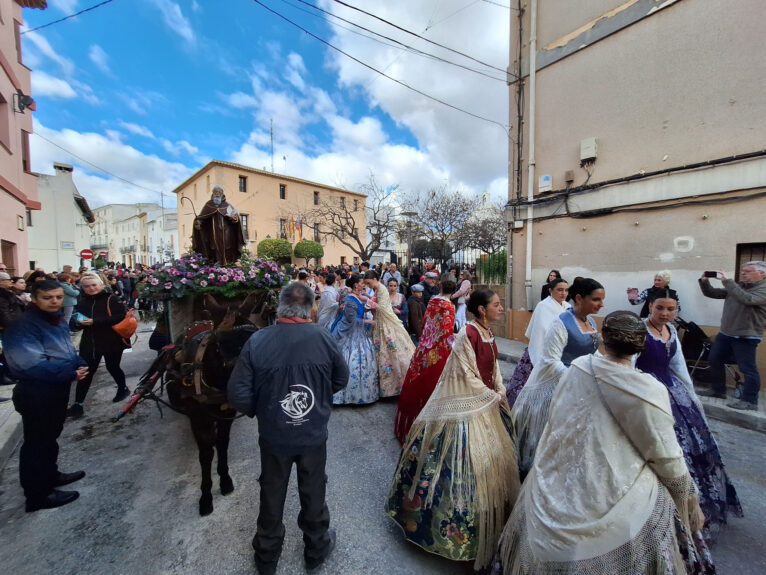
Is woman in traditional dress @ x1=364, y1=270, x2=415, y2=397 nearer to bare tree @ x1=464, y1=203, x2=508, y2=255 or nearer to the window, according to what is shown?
the window

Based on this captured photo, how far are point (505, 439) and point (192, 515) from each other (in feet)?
8.11

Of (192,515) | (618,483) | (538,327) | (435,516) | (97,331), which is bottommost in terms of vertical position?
(192,515)

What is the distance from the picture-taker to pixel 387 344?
17.8ft

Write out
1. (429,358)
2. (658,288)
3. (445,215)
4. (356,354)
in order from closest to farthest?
(429,358) → (356,354) → (658,288) → (445,215)

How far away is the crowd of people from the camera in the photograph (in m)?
1.62

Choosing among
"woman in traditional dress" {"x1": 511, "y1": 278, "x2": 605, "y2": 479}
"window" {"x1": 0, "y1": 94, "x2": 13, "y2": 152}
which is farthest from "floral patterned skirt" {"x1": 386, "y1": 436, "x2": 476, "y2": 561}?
"window" {"x1": 0, "y1": 94, "x2": 13, "y2": 152}

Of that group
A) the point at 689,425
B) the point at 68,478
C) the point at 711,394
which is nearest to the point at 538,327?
the point at 689,425

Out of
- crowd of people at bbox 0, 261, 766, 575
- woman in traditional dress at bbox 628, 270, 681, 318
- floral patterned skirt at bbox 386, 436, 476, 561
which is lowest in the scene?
floral patterned skirt at bbox 386, 436, 476, 561

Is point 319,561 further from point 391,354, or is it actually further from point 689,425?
point 391,354

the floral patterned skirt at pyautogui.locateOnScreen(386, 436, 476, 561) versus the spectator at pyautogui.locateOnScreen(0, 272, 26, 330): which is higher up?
the spectator at pyautogui.locateOnScreen(0, 272, 26, 330)

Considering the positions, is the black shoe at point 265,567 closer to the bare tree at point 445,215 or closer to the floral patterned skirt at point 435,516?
the floral patterned skirt at point 435,516

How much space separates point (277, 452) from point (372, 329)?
3.46 metres

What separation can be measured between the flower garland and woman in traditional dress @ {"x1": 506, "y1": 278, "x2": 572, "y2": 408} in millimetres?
3030

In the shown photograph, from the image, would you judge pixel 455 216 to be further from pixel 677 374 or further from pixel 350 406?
pixel 677 374
